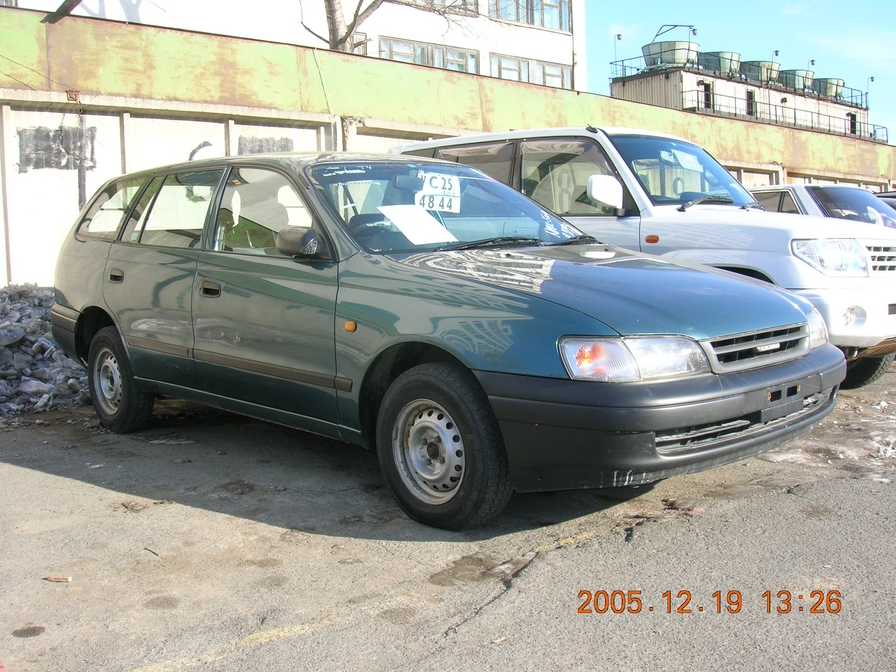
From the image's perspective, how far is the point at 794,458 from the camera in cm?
502

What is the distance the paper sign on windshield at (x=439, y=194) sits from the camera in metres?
4.83

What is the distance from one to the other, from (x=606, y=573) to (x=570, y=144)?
4396mm

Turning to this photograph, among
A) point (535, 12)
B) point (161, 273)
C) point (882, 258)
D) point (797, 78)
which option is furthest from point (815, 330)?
point (797, 78)

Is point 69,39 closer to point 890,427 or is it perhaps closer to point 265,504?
point 265,504

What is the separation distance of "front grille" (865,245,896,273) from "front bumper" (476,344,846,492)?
3.04m

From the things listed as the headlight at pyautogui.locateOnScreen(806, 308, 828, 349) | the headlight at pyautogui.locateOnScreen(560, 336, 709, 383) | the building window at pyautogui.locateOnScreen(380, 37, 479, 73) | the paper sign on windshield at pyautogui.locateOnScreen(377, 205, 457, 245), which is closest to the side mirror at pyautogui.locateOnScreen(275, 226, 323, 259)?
the paper sign on windshield at pyautogui.locateOnScreen(377, 205, 457, 245)

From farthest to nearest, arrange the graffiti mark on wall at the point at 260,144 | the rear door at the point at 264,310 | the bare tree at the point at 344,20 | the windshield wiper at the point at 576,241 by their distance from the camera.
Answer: the bare tree at the point at 344,20, the graffiti mark on wall at the point at 260,144, the windshield wiper at the point at 576,241, the rear door at the point at 264,310

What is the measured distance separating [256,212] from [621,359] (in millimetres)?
2408

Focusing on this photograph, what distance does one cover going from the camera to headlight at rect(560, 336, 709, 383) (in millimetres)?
3438

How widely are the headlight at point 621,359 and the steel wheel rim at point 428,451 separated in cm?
61

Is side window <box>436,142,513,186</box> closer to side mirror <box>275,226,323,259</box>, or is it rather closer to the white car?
side mirror <box>275,226,323,259</box>

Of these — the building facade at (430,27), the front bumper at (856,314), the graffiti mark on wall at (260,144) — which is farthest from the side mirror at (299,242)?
the building facade at (430,27)

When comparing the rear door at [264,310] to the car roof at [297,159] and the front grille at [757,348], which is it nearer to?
the car roof at [297,159]

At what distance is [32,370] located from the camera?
7559 millimetres
